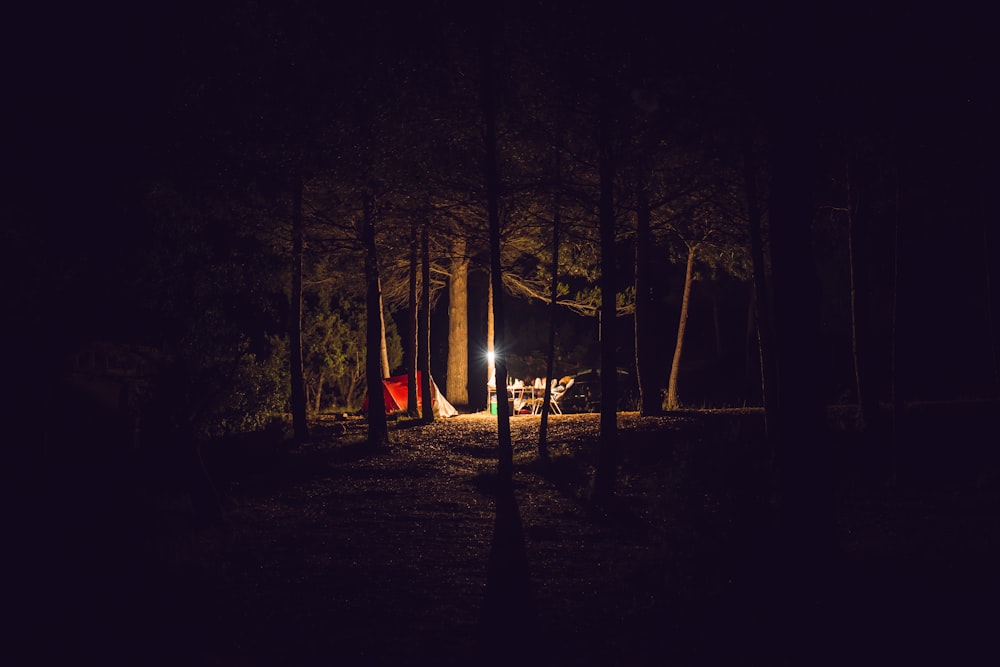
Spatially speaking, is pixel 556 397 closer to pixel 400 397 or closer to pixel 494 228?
pixel 400 397

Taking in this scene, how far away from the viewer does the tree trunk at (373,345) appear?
1594 cm

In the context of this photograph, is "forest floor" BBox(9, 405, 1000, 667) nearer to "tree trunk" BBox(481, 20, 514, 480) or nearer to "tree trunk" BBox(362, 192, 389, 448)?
"tree trunk" BBox(481, 20, 514, 480)

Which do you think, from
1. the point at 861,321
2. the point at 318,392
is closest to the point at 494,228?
the point at 861,321

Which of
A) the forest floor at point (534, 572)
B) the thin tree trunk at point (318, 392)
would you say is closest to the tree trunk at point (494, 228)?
the forest floor at point (534, 572)

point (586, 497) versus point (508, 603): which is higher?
point (586, 497)

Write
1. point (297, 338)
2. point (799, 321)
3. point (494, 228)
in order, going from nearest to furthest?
point (799, 321), point (494, 228), point (297, 338)

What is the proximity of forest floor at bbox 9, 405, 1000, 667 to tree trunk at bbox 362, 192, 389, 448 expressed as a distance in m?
2.11

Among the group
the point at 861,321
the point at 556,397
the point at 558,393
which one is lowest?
the point at 556,397

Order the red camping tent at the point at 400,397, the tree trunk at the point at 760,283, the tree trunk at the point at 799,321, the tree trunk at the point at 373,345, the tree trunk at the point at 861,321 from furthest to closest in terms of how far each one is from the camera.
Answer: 1. the red camping tent at the point at 400,397
2. the tree trunk at the point at 373,345
3. the tree trunk at the point at 861,321
4. the tree trunk at the point at 760,283
5. the tree trunk at the point at 799,321

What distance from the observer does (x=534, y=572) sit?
857 centimetres

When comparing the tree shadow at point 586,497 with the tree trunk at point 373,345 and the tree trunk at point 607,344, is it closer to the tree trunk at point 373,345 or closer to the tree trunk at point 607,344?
the tree trunk at point 607,344

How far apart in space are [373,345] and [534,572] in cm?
899

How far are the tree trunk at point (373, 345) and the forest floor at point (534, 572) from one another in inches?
82.9

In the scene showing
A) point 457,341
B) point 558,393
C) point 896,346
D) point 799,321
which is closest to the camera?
point 799,321
